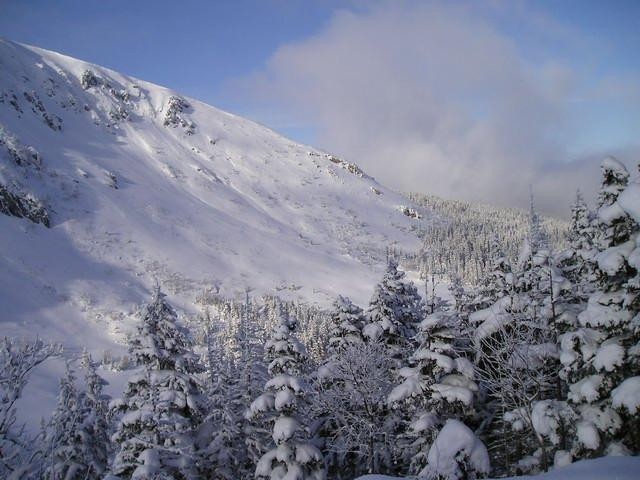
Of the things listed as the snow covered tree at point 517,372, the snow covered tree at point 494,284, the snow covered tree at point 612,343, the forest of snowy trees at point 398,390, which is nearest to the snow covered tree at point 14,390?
the forest of snowy trees at point 398,390

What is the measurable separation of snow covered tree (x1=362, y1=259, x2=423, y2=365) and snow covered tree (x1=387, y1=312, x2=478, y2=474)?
215 inches

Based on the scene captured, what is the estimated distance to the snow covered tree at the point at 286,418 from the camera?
17.8 metres

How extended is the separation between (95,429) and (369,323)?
53.1 ft

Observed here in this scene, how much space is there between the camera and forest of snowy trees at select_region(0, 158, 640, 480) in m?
12.1

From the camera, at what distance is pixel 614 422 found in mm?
12031

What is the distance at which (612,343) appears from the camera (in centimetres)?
1229

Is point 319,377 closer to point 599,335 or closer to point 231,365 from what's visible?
point 231,365

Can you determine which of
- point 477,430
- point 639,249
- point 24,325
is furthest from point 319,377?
point 24,325

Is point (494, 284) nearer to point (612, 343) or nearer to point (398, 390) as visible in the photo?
point (398, 390)

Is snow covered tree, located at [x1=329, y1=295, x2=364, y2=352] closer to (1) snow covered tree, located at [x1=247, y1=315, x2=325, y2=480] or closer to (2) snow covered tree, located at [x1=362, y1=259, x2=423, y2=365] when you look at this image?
(2) snow covered tree, located at [x1=362, y1=259, x2=423, y2=365]

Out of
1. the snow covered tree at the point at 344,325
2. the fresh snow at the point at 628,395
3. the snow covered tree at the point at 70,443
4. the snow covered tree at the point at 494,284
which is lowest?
the snow covered tree at the point at 70,443

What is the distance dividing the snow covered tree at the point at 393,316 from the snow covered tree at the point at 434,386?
5455mm

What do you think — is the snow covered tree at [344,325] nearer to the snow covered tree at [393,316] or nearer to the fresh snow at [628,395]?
the snow covered tree at [393,316]

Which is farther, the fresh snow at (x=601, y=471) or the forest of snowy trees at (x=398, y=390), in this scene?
the forest of snowy trees at (x=398, y=390)
